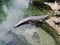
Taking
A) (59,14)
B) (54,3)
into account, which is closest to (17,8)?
(54,3)

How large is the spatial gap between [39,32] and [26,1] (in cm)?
256

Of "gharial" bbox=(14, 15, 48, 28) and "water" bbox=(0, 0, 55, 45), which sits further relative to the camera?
"gharial" bbox=(14, 15, 48, 28)

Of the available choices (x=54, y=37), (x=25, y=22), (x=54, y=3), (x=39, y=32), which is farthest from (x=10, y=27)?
(x=54, y=3)

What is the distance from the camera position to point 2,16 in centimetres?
541

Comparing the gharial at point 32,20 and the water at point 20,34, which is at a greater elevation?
the gharial at point 32,20

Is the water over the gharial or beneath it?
beneath

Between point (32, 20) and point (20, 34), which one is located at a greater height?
point (32, 20)

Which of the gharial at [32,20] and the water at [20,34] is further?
the gharial at [32,20]

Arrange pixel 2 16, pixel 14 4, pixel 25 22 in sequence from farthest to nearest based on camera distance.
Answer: pixel 14 4 → pixel 2 16 → pixel 25 22

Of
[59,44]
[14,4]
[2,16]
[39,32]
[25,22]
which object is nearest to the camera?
[59,44]

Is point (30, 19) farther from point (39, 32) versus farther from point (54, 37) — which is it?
point (54, 37)

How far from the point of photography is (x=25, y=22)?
4723 millimetres

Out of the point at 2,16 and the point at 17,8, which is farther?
the point at 17,8

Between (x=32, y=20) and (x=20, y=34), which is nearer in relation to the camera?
(x=20, y=34)
